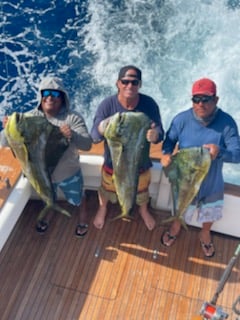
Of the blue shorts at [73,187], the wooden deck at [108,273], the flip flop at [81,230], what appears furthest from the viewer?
the flip flop at [81,230]

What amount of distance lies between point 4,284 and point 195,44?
5.79 meters

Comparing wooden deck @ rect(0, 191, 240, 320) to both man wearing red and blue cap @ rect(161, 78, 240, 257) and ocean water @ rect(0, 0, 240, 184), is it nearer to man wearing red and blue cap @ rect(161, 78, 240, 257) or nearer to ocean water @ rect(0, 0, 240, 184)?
man wearing red and blue cap @ rect(161, 78, 240, 257)

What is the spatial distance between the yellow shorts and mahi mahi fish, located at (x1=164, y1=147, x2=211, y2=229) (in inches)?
9.2

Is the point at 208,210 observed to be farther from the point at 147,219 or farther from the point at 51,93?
the point at 51,93

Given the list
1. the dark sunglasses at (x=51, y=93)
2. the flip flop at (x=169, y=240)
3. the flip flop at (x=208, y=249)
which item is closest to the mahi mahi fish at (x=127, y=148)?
the dark sunglasses at (x=51, y=93)

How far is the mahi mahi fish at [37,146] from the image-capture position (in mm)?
2355

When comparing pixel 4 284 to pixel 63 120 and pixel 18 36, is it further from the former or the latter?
pixel 18 36

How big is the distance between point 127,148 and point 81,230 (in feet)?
3.99

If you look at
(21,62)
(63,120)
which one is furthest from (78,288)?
(21,62)

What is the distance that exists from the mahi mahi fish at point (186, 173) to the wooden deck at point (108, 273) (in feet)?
1.63

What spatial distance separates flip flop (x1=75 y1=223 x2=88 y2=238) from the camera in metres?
3.44

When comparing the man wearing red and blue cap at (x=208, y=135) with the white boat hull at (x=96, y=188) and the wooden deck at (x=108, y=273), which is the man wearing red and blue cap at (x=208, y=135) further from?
the wooden deck at (x=108, y=273)

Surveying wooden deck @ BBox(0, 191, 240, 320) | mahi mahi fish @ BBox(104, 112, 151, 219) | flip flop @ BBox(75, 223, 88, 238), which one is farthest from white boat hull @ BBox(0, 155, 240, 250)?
mahi mahi fish @ BBox(104, 112, 151, 219)

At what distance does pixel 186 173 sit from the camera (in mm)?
2705
